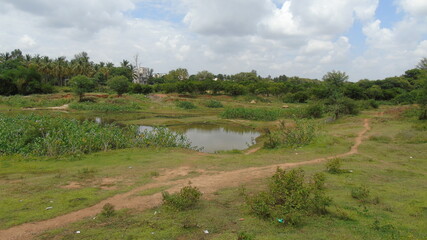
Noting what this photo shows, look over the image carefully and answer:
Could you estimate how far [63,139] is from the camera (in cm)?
1745

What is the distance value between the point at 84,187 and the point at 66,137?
8402 millimetres

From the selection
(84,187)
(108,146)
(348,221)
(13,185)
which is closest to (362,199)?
(348,221)

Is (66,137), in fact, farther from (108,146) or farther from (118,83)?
(118,83)

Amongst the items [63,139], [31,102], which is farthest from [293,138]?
[31,102]

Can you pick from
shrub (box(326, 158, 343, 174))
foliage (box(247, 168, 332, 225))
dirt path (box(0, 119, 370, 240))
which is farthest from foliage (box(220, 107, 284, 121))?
foliage (box(247, 168, 332, 225))

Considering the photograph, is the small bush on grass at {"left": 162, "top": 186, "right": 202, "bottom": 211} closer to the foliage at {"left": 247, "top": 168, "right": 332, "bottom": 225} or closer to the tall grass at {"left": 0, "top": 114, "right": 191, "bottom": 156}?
the foliage at {"left": 247, "top": 168, "right": 332, "bottom": 225}

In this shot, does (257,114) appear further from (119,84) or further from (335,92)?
(119,84)

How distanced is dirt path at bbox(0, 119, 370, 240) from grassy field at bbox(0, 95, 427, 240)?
270 millimetres

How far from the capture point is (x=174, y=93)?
232ft

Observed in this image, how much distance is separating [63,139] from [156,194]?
10.5m

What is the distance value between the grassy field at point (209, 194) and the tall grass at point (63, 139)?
3.84 ft

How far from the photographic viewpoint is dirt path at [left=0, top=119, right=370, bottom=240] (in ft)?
23.2

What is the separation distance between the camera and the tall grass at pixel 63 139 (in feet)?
53.9

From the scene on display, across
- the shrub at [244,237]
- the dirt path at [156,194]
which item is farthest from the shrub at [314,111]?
the shrub at [244,237]
